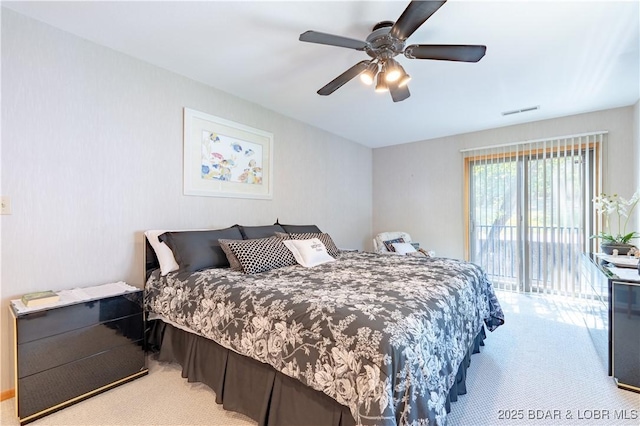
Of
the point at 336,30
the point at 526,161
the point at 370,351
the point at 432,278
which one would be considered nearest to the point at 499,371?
the point at 432,278

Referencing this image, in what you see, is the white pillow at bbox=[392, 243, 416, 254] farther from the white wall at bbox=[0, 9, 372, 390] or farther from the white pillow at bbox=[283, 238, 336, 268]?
the white wall at bbox=[0, 9, 372, 390]

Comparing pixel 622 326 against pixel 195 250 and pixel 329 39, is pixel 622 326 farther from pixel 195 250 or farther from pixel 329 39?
pixel 195 250

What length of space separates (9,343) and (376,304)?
2.38 meters

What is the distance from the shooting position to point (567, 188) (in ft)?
12.4

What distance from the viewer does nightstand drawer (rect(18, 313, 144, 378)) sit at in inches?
64.9

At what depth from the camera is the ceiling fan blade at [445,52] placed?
1710 mm

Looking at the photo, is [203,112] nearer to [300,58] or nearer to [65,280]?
[300,58]

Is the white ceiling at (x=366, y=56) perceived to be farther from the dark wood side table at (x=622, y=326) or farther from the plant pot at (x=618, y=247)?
the dark wood side table at (x=622, y=326)

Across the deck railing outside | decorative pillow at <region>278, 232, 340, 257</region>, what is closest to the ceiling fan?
decorative pillow at <region>278, 232, 340, 257</region>

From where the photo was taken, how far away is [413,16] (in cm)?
149

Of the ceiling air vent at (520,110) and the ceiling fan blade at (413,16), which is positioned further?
the ceiling air vent at (520,110)

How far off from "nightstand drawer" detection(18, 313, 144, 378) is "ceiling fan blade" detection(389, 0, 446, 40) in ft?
8.37

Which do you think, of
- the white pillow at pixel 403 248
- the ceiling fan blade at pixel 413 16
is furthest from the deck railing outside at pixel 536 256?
the ceiling fan blade at pixel 413 16

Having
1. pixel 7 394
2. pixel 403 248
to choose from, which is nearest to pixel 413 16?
pixel 403 248
